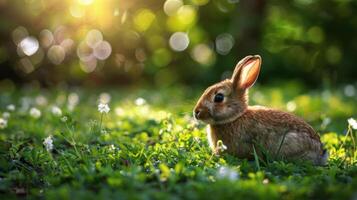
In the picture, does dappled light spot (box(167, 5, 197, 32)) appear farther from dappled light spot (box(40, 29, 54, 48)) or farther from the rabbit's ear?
the rabbit's ear

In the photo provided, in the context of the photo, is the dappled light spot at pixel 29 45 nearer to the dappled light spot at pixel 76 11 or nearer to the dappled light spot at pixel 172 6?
the dappled light spot at pixel 76 11

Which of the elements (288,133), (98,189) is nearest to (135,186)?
(98,189)

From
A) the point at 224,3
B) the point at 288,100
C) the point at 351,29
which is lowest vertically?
the point at 288,100

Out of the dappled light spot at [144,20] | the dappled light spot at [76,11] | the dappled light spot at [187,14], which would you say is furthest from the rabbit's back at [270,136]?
the dappled light spot at [187,14]

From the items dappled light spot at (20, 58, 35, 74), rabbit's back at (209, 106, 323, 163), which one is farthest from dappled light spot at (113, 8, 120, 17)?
rabbit's back at (209, 106, 323, 163)

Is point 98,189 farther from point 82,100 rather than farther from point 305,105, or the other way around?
point 82,100

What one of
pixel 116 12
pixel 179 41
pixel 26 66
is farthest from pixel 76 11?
pixel 179 41
